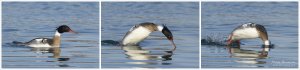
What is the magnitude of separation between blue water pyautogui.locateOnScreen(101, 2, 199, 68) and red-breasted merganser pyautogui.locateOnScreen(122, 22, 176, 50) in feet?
0.13

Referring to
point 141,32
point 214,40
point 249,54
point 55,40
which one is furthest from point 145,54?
point 249,54

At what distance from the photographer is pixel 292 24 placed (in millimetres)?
63062

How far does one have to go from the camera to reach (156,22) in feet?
207

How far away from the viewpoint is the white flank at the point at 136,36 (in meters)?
63.3

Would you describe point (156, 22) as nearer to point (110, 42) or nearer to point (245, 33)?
point (110, 42)

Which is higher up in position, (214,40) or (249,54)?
(214,40)

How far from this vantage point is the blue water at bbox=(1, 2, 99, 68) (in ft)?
207

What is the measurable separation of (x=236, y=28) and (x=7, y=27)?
6.65 feet

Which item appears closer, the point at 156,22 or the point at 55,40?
the point at 156,22

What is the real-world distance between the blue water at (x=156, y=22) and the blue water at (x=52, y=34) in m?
0.11

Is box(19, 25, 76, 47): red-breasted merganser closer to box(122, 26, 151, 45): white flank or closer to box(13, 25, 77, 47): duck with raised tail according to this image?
box(13, 25, 77, 47): duck with raised tail

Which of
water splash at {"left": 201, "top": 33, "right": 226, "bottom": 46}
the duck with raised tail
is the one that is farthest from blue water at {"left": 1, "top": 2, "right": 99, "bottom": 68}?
water splash at {"left": 201, "top": 33, "right": 226, "bottom": 46}

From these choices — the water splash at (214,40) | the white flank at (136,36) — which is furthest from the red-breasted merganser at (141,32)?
the water splash at (214,40)

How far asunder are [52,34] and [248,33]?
1.74 metres
